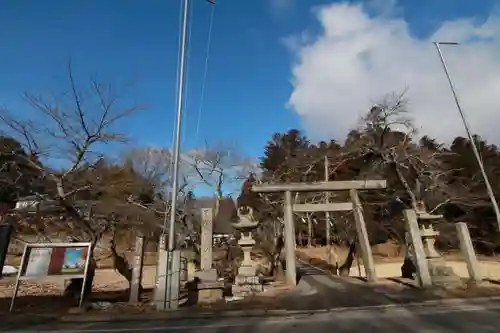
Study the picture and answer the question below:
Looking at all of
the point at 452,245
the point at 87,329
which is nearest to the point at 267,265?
the point at 87,329

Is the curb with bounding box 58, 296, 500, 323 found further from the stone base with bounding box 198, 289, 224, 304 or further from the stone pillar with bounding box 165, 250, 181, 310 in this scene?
the stone base with bounding box 198, 289, 224, 304

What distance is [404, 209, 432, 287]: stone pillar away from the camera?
452 inches

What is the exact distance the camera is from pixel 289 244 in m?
14.4

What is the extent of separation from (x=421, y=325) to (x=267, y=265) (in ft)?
57.8

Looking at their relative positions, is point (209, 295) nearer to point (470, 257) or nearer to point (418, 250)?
point (418, 250)

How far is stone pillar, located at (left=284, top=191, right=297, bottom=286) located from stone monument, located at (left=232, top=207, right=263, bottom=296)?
195 cm

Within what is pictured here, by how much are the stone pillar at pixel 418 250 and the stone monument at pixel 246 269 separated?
5.61m

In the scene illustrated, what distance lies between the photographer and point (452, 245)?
1335 inches

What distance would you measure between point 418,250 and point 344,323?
20.8 ft

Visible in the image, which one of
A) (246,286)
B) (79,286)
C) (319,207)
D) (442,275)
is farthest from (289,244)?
(79,286)

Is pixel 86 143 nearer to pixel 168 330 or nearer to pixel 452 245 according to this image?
pixel 168 330

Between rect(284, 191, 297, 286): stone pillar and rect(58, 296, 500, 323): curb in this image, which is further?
rect(284, 191, 297, 286): stone pillar

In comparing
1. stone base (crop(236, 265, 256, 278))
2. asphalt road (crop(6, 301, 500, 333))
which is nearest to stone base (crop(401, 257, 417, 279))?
asphalt road (crop(6, 301, 500, 333))

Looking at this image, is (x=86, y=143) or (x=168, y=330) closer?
(x=168, y=330)
